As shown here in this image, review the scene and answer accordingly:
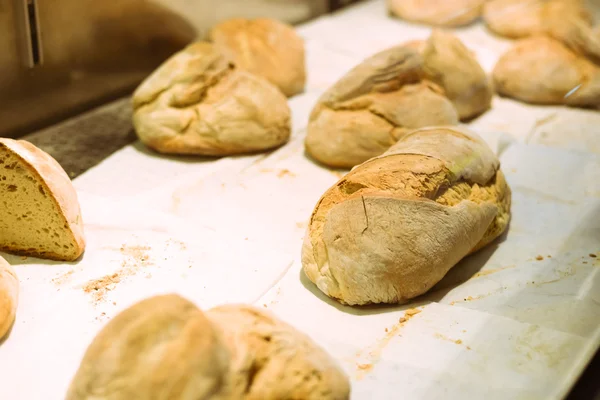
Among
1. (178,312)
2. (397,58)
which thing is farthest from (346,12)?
(178,312)

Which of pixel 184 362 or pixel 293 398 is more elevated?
pixel 184 362

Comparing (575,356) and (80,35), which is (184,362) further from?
(80,35)

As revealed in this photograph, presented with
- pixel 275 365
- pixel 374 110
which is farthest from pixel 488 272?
pixel 275 365

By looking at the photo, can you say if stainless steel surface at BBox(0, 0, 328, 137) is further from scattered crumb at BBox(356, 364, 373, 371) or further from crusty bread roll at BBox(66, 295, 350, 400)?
scattered crumb at BBox(356, 364, 373, 371)

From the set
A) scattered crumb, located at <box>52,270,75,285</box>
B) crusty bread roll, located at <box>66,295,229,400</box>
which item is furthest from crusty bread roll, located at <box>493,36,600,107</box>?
crusty bread roll, located at <box>66,295,229,400</box>

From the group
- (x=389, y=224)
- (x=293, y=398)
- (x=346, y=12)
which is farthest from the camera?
(x=346, y=12)

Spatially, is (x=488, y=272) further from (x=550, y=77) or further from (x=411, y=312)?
(x=550, y=77)
